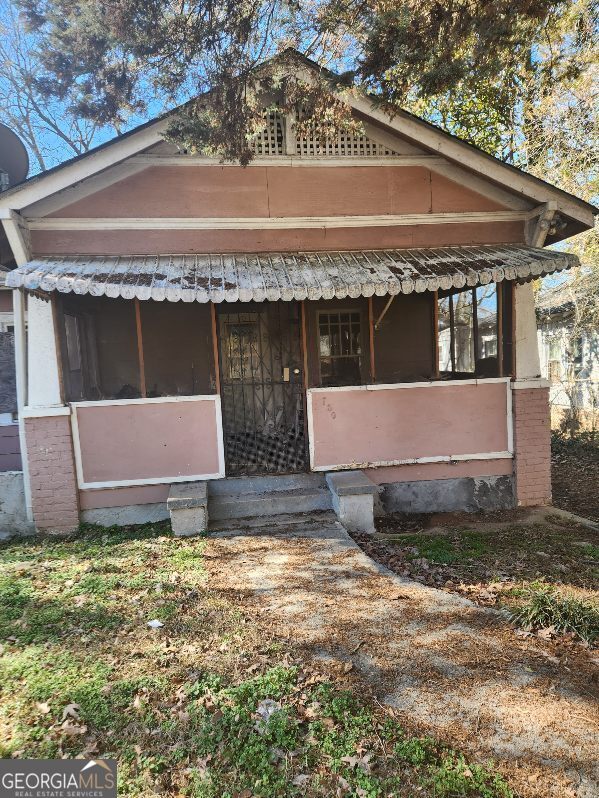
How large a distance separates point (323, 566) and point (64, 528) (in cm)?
373

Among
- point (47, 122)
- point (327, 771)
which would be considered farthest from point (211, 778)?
point (47, 122)

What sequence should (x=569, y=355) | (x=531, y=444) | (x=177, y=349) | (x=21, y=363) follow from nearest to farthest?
(x=21, y=363) → (x=531, y=444) → (x=177, y=349) → (x=569, y=355)

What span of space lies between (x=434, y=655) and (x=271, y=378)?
636 cm

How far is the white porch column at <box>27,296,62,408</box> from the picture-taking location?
609 cm

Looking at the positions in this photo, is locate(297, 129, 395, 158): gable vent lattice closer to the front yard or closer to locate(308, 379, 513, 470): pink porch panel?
locate(308, 379, 513, 470): pink porch panel

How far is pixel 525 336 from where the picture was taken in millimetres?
6871

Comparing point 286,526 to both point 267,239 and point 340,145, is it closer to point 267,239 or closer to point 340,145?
point 267,239

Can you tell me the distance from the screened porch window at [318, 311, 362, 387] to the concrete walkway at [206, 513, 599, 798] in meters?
4.46

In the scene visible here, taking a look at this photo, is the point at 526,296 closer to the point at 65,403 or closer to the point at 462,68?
the point at 462,68

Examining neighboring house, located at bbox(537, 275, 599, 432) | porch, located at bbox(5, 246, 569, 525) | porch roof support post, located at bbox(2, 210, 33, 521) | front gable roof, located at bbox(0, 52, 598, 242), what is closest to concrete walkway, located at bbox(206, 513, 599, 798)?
porch, located at bbox(5, 246, 569, 525)

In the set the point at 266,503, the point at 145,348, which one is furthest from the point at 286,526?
A: the point at 145,348

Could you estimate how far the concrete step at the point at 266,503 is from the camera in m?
6.26

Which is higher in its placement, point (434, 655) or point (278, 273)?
point (278, 273)

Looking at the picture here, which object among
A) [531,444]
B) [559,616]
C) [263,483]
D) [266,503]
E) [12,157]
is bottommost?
[559,616]
